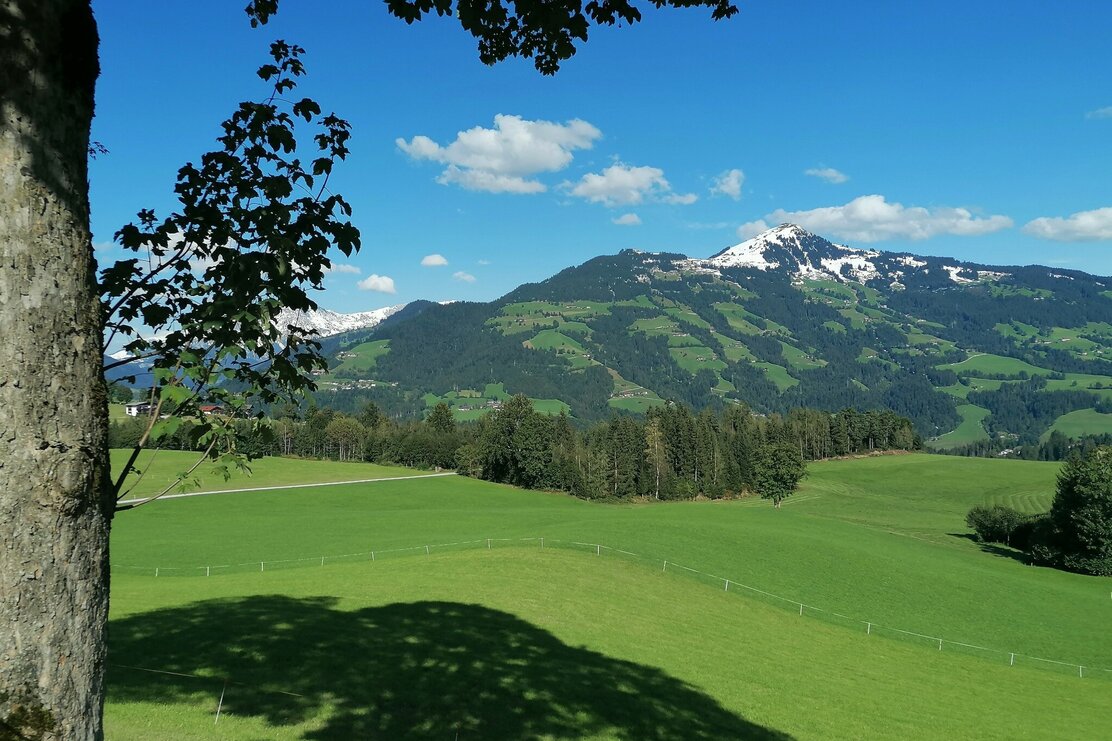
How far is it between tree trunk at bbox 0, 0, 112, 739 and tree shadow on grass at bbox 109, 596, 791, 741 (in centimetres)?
963

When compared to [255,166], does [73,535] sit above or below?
below

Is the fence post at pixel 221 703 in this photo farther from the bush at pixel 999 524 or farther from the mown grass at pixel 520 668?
the bush at pixel 999 524

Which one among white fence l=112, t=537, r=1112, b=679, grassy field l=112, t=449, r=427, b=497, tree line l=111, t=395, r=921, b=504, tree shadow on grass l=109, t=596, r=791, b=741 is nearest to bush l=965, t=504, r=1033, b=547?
tree line l=111, t=395, r=921, b=504

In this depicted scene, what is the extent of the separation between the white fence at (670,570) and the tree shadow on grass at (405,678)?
64.0ft

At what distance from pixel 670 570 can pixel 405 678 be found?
28.2m

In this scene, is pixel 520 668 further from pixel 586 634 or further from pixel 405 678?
pixel 586 634

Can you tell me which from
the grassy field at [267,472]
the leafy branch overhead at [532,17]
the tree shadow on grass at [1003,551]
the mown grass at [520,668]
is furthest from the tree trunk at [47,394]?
the grassy field at [267,472]

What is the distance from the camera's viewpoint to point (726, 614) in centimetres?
3291

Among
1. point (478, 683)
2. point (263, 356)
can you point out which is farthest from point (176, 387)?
point (478, 683)

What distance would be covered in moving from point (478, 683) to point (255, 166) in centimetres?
1386

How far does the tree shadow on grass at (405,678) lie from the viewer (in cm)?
1312

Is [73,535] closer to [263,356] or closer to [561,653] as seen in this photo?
[263,356]

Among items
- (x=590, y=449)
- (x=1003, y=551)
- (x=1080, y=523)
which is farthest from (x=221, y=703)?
(x=590, y=449)

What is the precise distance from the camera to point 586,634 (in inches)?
929
